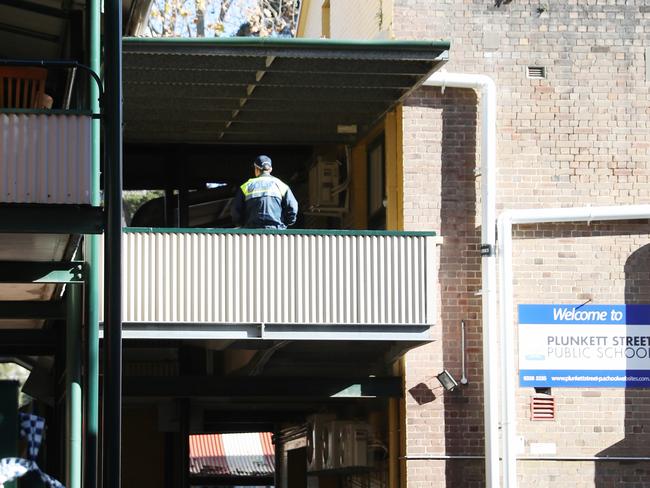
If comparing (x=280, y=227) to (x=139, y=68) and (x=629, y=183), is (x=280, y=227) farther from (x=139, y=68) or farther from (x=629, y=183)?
(x=629, y=183)

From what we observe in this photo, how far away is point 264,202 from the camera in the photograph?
16.5 meters

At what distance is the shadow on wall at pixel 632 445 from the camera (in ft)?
57.6

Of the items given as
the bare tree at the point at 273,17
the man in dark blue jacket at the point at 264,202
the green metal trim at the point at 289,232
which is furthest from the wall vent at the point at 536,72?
the bare tree at the point at 273,17

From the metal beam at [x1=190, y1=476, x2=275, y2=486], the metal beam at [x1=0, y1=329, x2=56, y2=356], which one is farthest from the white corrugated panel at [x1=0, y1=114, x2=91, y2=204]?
the metal beam at [x1=190, y1=476, x2=275, y2=486]

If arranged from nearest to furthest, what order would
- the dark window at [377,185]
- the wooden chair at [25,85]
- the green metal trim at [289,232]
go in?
the wooden chair at [25,85]
the green metal trim at [289,232]
the dark window at [377,185]

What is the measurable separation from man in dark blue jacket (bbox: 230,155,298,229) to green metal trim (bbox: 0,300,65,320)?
2466mm

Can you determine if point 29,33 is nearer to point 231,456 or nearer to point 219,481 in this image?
point 219,481

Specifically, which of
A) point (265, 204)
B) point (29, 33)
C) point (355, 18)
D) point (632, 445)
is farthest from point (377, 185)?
point (29, 33)

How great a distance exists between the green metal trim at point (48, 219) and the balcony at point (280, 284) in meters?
3.22

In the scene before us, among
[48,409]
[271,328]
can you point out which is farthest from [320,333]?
[48,409]

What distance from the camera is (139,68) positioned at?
1689cm

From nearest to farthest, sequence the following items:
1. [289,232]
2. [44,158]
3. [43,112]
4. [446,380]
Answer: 1. [44,158]
2. [43,112]
3. [289,232]
4. [446,380]

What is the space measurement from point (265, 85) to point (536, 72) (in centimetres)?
346

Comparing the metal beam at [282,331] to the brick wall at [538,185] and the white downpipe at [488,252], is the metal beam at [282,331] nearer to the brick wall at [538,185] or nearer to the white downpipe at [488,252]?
the white downpipe at [488,252]
